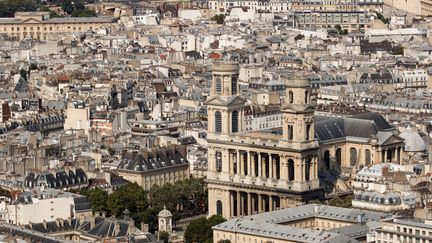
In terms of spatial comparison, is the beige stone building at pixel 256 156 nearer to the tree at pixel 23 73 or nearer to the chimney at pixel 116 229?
the chimney at pixel 116 229

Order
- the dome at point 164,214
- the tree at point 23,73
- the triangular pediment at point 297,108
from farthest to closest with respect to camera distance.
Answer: the tree at point 23,73 < the triangular pediment at point 297,108 < the dome at point 164,214

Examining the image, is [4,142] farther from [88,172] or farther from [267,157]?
[267,157]

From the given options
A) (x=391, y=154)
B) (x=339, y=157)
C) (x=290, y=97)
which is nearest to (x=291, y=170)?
(x=290, y=97)

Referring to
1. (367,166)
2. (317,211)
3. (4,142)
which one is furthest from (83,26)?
(317,211)

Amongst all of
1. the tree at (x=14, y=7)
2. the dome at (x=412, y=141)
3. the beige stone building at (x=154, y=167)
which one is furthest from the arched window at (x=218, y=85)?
the tree at (x=14, y=7)

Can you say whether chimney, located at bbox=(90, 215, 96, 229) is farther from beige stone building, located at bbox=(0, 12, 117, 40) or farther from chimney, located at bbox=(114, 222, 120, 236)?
beige stone building, located at bbox=(0, 12, 117, 40)

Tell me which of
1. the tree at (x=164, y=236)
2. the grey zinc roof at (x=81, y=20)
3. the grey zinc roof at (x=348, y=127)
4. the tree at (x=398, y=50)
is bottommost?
the grey zinc roof at (x=81, y=20)

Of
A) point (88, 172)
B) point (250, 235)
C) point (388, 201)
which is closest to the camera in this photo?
point (250, 235)
